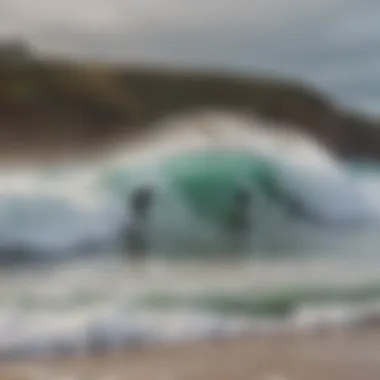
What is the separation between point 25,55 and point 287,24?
1.25ft

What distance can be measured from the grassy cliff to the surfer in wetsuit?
0.09 metres

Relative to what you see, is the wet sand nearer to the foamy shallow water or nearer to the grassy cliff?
the foamy shallow water

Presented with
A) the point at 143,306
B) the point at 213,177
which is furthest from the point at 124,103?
the point at 143,306

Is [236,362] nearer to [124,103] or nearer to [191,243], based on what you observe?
[191,243]

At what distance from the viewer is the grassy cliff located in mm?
1052

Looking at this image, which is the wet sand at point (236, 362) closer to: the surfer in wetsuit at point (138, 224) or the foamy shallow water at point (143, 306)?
the foamy shallow water at point (143, 306)

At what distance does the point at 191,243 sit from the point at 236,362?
0.59 ft

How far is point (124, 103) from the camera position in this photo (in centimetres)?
108

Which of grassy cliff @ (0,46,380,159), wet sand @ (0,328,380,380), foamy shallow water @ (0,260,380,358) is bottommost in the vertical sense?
wet sand @ (0,328,380,380)

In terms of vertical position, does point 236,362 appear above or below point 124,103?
below

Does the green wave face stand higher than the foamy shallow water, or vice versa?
the green wave face

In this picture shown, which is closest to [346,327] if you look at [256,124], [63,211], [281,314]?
[281,314]

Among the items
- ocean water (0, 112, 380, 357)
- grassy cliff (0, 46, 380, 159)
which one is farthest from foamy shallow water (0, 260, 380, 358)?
grassy cliff (0, 46, 380, 159)

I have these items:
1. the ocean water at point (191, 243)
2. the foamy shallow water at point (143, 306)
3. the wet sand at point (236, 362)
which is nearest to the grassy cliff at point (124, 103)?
the ocean water at point (191, 243)
